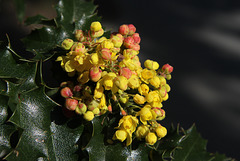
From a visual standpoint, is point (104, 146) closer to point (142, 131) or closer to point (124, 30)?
point (142, 131)

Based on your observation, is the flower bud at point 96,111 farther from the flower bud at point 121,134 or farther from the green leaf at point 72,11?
the green leaf at point 72,11

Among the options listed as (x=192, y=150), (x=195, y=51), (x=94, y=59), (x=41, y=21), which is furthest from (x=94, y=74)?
(x=195, y=51)

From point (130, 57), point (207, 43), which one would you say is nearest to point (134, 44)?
point (130, 57)

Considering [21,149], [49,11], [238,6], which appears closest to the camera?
[21,149]

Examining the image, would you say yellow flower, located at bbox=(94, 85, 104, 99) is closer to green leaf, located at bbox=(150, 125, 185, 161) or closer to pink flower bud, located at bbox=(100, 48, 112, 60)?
pink flower bud, located at bbox=(100, 48, 112, 60)

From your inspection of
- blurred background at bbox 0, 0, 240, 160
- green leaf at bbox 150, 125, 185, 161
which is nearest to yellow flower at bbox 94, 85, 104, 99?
green leaf at bbox 150, 125, 185, 161

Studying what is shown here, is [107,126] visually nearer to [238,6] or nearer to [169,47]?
[169,47]

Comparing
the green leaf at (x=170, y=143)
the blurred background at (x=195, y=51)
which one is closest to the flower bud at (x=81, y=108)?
the green leaf at (x=170, y=143)
